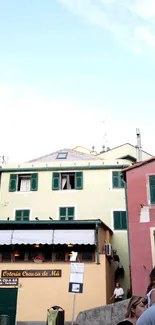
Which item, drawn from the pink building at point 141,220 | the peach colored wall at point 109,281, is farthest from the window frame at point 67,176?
the pink building at point 141,220

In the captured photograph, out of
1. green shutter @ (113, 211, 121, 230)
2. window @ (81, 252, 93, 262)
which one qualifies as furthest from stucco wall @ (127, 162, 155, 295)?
green shutter @ (113, 211, 121, 230)

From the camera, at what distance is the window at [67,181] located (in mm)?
26623

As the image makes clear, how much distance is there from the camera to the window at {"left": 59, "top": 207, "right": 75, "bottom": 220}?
84.5ft

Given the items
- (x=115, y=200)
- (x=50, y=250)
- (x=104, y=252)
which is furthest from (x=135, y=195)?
(x=115, y=200)

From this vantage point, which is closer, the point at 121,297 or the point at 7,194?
the point at 121,297

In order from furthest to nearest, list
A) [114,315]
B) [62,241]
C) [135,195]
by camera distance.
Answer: [62,241] < [135,195] < [114,315]

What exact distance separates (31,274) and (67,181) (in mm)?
8523

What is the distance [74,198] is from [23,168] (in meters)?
4.10

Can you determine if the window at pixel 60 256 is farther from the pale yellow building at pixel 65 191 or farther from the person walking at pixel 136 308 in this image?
the person walking at pixel 136 308

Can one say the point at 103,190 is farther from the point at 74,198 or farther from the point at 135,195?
the point at 135,195

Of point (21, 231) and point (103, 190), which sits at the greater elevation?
point (103, 190)

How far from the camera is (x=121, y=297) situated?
19.4 m

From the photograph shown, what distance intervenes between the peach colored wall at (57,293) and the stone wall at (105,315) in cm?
330

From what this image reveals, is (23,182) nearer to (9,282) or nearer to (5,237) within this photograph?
(5,237)
